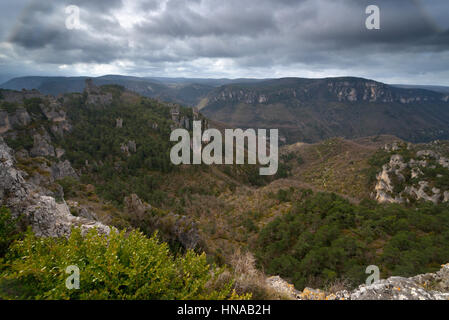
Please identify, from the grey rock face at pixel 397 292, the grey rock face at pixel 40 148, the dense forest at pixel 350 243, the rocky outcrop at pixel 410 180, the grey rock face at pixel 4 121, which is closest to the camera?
the grey rock face at pixel 397 292

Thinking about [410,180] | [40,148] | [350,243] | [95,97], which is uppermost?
[95,97]

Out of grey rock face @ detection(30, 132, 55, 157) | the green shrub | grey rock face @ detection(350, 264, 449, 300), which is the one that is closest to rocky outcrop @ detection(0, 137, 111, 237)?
the green shrub

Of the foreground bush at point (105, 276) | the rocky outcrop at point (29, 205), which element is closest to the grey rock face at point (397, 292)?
the foreground bush at point (105, 276)

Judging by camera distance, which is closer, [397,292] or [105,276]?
[105,276]

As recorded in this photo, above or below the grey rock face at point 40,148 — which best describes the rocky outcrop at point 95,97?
above

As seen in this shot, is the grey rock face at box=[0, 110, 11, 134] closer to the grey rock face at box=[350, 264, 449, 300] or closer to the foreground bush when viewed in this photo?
Result: the foreground bush

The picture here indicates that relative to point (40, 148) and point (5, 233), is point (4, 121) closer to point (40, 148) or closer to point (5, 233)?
point (40, 148)

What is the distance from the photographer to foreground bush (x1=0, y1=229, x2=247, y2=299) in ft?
15.7

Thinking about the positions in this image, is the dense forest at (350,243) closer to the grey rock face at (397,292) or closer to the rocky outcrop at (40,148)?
the grey rock face at (397,292)

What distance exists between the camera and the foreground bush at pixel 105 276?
4789 millimetres

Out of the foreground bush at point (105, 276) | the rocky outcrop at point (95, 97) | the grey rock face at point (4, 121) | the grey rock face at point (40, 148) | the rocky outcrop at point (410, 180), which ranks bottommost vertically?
the rocky outcrop at point (410, 180)

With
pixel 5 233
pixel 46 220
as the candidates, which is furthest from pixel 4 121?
pixel 5 233

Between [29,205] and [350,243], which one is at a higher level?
[29,205]

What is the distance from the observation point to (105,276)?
5047 millimetres
